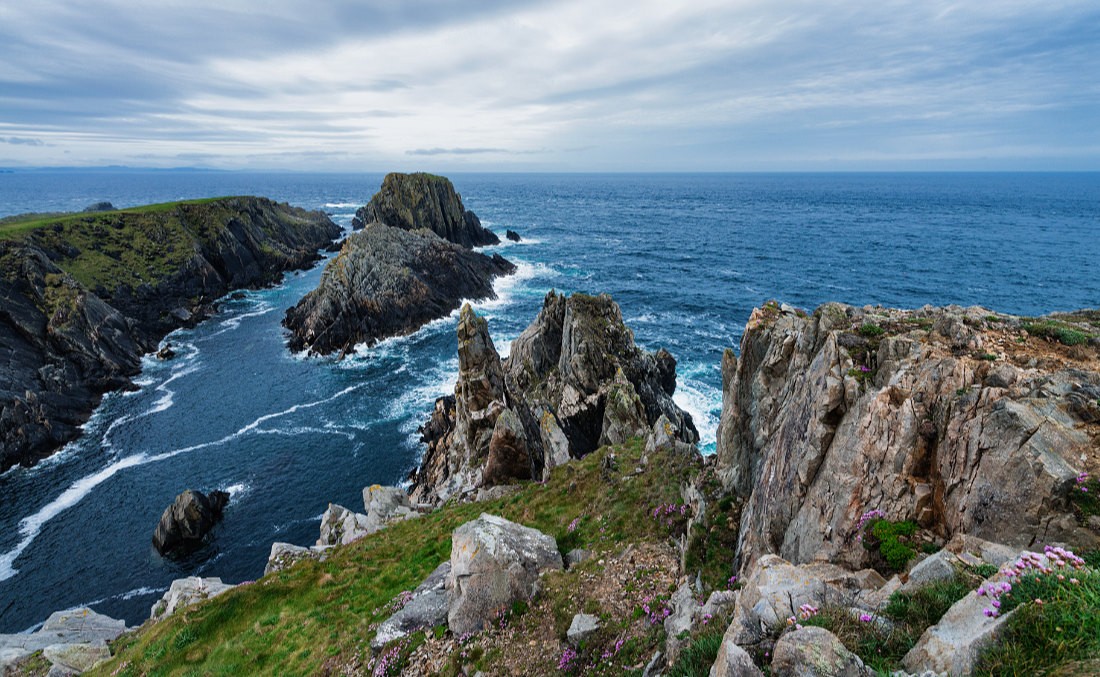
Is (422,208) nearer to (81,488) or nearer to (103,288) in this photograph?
(103,288)

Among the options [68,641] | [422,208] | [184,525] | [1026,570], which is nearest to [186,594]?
[68,641]

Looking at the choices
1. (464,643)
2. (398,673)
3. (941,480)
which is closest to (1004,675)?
(941,480)

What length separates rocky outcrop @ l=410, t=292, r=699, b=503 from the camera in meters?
37.9

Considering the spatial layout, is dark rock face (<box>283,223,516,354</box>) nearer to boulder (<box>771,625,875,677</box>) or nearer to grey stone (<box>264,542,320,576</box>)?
grey stone (<box>264,542,320,576</box>)

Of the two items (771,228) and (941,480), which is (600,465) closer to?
(941,480)

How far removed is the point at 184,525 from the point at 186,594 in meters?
17.5

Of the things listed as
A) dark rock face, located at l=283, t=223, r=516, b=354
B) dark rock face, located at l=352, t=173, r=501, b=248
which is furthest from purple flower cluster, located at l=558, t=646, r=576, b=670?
dark rock face, located at l=352, t=173, r=501, b=248

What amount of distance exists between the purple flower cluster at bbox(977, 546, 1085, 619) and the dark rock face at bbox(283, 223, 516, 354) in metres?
82.1

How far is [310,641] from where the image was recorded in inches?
814

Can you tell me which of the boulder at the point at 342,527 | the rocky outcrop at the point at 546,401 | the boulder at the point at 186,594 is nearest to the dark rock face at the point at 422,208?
the rocky outcrop at the point at 546,401

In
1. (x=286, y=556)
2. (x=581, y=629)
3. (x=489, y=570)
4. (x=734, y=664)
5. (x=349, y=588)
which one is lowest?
(x=286, y=556)

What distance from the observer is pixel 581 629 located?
52.6ft

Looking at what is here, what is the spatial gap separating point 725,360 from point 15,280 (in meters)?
105

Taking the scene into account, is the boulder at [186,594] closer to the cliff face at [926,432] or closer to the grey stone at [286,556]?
the grey stone at [286,556]
